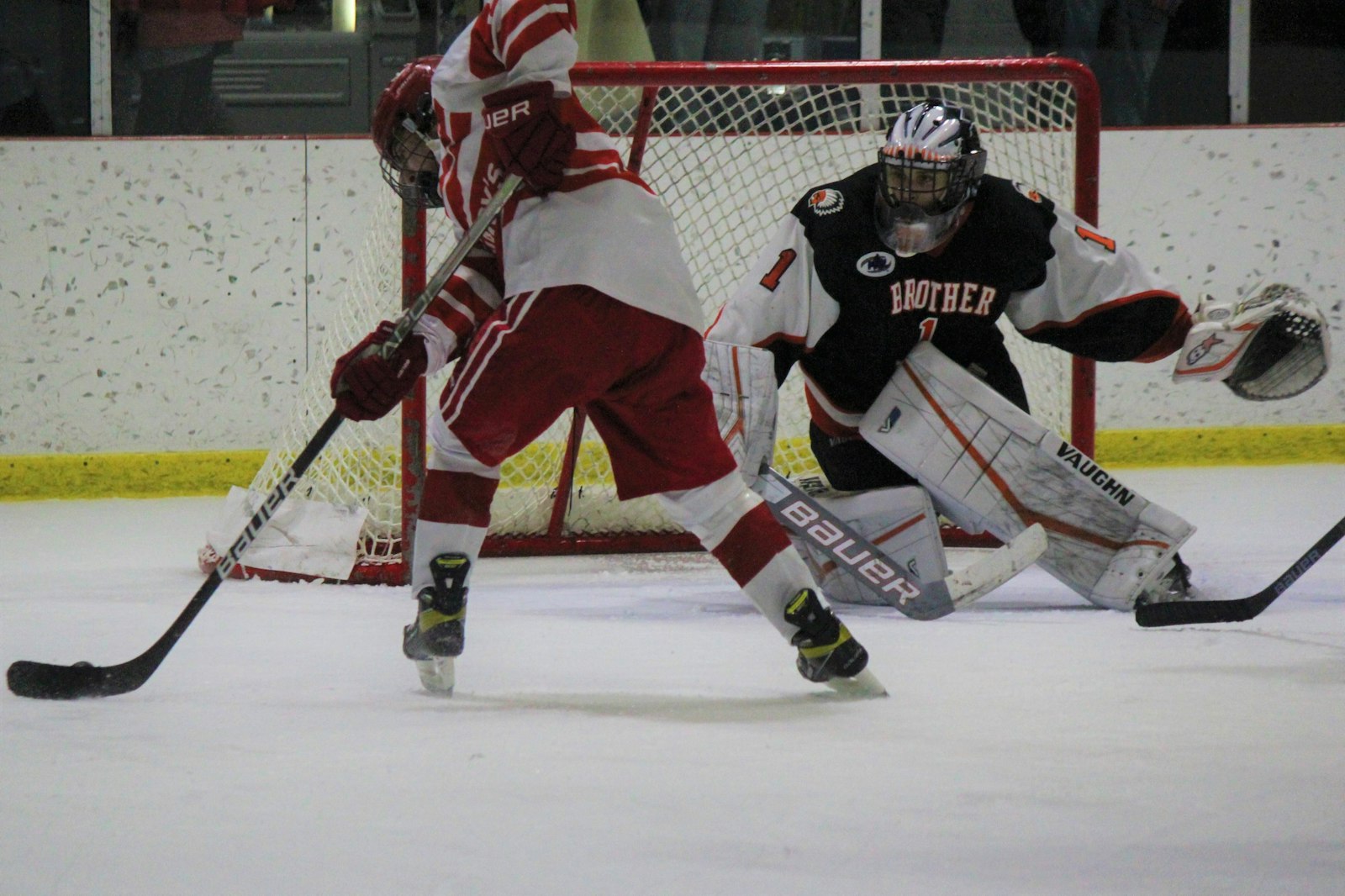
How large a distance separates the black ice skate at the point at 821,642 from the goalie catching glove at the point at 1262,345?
3.54ft

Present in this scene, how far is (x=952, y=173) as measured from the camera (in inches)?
98.2

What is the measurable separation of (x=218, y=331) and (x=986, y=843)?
123 inches

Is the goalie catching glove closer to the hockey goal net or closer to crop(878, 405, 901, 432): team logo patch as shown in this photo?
the hockey goal net

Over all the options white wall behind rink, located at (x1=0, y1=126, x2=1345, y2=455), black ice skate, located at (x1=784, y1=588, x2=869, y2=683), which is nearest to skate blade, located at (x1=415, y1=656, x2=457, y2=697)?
black ice skate, located at (x1=784, y1=588, x2=869, y2=683)

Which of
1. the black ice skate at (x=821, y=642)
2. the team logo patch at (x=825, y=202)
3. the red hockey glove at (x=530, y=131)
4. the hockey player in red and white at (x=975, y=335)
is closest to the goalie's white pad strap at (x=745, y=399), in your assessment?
the hockey player in red and white at (x=975, y=335)

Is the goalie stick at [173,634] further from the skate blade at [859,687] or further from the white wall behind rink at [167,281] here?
the white wall behind rink at [167,281]

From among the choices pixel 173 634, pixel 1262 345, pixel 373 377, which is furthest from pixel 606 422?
pixel 1262 345

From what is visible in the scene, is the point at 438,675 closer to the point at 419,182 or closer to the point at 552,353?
the point at 552,353

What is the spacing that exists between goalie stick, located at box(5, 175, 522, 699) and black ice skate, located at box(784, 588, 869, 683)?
60 centimetres

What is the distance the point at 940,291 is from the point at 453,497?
1.06 m

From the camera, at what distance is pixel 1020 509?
2.67 m

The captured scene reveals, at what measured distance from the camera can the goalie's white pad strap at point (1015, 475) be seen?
8.62 feet

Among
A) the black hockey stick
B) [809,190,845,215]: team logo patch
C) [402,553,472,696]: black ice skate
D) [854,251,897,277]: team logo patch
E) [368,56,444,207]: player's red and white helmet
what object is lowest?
the black hockey stick

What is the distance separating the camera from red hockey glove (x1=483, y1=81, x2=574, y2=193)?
184 cm
